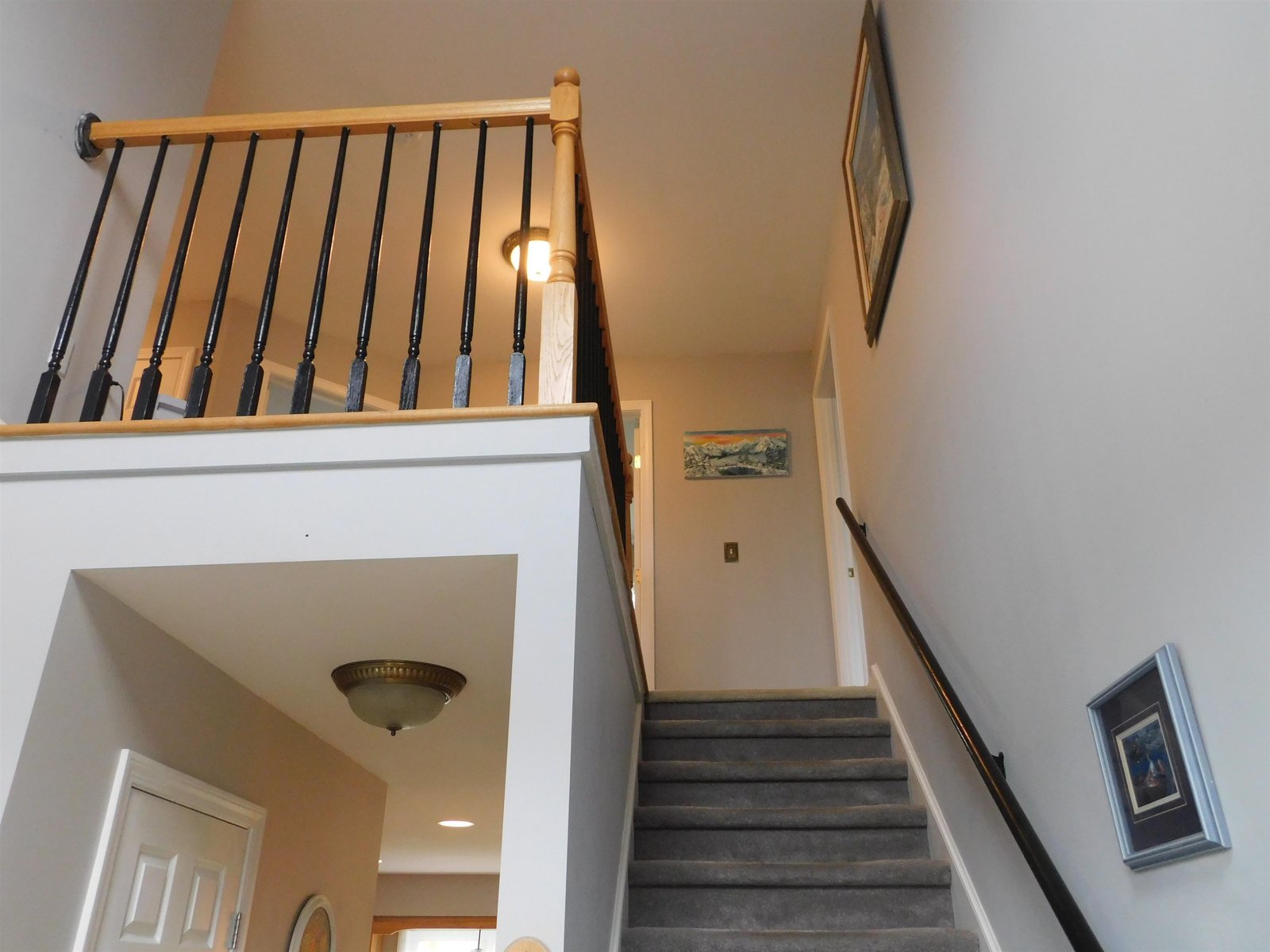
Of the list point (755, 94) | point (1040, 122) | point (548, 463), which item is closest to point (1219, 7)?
point (1040, 122)

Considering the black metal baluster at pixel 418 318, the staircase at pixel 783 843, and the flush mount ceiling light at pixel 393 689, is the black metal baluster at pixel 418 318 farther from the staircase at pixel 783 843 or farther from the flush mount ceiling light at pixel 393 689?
the staircase at pixel 783 843

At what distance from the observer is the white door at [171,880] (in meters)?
2.18

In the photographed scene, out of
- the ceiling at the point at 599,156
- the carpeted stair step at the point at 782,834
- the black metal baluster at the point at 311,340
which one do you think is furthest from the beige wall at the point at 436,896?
the black metal baluster at the point at 311,340

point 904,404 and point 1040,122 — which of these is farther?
point 904,404

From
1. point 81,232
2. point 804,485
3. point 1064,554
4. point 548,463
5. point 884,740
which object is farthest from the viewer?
point 804,485

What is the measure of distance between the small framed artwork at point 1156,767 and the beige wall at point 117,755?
202 cm

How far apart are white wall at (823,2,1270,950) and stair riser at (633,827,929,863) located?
0.29m

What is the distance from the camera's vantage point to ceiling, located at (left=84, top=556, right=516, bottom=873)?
6.72ft

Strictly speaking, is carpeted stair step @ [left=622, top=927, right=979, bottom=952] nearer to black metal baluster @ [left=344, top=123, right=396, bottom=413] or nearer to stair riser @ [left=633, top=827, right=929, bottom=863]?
stair riser @ [left=633, top=827, right=929, bottom=863]

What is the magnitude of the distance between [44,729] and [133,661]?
310 mm

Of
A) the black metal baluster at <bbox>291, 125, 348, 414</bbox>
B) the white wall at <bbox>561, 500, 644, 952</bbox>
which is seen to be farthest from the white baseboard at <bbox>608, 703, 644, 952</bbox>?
the black metal baluster at <bbox>291, 125, 348, 414</bbox>

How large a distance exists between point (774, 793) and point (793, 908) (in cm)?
59

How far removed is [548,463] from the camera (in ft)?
6.59

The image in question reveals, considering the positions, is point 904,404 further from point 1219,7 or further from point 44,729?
point 44,729
